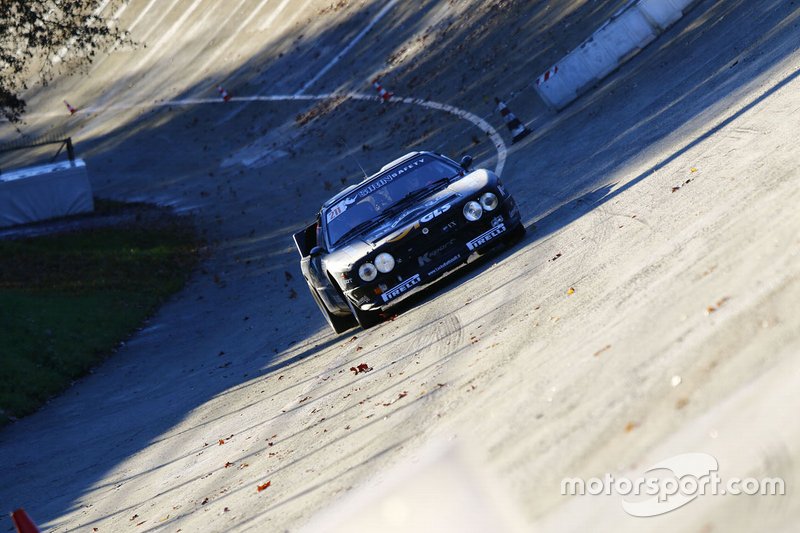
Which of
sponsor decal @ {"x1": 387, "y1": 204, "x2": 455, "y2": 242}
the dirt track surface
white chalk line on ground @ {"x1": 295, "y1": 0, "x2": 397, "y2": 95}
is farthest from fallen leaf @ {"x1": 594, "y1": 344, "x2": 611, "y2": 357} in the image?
white chalk line on ground @ {"x1": 295, "y1": 0, "x2": 397, "y2": 95}

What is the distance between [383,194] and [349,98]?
848 inches

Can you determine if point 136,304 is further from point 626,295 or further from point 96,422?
point 626,295

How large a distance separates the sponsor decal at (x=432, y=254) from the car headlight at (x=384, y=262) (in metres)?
0.29

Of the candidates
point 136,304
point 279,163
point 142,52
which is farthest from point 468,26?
point 142,52

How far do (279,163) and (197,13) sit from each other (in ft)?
80.9

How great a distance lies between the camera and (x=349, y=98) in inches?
1316

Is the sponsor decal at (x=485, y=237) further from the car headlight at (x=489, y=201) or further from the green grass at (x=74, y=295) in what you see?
the green grass at (x=74, y=295)

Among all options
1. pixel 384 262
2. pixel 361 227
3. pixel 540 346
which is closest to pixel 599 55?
pixel 361 227

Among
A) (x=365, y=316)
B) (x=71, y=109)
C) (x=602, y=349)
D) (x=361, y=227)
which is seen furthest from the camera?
(x=71, y=109)

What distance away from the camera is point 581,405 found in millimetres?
5930

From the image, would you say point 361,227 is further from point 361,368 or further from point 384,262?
point 361,368

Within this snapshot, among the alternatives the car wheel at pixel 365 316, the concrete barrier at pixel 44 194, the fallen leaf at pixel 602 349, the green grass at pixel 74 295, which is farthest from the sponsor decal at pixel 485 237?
the concrete barrier at pixel 44 194

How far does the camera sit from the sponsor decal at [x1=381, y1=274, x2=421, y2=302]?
37.3 ft

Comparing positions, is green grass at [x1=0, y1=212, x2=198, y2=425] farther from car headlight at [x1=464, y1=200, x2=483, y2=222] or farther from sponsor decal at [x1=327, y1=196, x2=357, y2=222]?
car headlight at [x1=464, y1=200, x2=483, y2=222]
